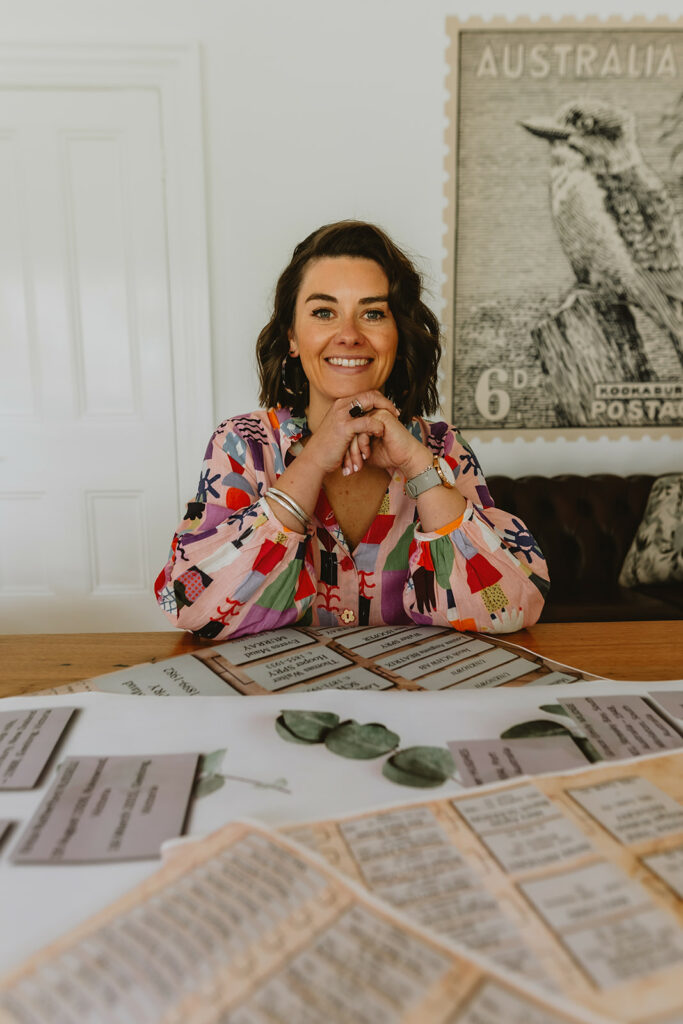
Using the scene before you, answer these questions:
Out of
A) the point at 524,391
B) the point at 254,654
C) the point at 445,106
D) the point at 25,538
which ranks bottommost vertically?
the point at 25,538

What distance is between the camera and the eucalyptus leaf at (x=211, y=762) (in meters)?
0.54

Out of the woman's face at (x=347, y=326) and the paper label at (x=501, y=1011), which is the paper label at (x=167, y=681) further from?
the woman's face at (x=347, y=326)

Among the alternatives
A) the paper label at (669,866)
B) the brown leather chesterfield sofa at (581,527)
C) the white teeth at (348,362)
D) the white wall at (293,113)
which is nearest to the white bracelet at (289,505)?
the white teeth at (348,362)

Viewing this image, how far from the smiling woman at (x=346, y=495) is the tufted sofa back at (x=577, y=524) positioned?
0.89m

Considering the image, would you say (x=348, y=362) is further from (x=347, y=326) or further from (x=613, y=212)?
(x=613, y=212)

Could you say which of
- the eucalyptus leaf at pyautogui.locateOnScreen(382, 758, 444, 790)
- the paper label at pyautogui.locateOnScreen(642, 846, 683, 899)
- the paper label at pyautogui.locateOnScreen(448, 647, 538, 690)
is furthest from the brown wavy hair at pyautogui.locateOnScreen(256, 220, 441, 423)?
the paper label at pyautogui.locateOnScreen(642, 846, 683, 899)

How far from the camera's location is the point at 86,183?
92.7 inches

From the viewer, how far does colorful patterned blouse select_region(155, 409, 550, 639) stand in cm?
96

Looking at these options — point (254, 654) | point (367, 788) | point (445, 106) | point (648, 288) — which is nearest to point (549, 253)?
point (648, 288)

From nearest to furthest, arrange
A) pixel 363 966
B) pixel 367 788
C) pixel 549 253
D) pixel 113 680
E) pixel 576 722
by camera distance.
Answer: pixel 363 966 → pixel 367 788 → pixel 576 722 → pixel 113 680 → pixel 549 253

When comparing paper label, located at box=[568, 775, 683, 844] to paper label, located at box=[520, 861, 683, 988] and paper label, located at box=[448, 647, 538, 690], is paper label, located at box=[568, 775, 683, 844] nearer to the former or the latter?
paper label, located at box=[520, 861, 683, 988]

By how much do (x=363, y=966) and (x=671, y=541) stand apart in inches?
87.1

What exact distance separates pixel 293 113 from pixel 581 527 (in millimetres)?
1750

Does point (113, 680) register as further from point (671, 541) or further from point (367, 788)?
point (671, 541)
